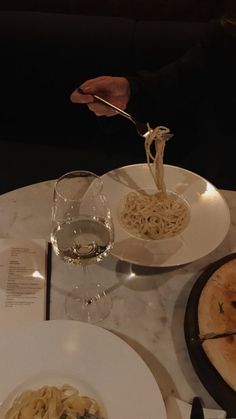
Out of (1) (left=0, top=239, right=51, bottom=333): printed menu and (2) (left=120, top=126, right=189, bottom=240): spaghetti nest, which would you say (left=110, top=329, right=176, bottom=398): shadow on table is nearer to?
(1) (left=0, top=239, right=51, bottom=333): printed menu

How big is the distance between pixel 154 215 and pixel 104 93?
21.4 inches

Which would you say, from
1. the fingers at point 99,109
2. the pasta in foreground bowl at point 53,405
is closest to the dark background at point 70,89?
the fingers at point 99,109

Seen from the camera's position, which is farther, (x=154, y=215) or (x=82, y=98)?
(x=82, y=98)

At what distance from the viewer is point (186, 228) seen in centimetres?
122

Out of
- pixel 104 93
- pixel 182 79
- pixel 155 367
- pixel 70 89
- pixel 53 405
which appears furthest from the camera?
pixel 70 89

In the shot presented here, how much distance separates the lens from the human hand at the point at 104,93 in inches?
57.0

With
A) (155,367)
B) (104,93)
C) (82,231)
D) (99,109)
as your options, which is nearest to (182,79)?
(104,93)

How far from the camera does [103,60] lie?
2283mm

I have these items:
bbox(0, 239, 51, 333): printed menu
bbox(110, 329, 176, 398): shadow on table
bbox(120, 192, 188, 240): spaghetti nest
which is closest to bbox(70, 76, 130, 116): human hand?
bbox(120, 192, 188, 240): spaghetti nest

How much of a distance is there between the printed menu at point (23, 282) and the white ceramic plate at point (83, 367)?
0.10 metres

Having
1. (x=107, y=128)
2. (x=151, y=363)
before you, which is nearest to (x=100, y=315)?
(x=151, y=363)

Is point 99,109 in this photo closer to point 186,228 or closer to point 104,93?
point 104,93

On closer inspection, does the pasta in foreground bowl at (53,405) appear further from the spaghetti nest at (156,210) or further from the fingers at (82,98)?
the fingers at (82,98)

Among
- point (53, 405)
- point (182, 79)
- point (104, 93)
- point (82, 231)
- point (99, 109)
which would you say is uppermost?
point (182, 79)
